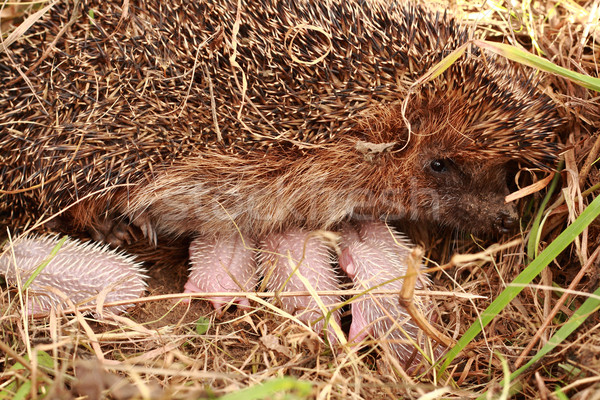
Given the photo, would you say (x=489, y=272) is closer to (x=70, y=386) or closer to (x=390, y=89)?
(x=390, y=89)

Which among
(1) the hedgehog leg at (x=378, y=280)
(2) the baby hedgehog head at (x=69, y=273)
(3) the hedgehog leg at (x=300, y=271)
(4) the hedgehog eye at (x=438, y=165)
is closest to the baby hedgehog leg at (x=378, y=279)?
(1) the hedgehog leg at (x=378, y=280)

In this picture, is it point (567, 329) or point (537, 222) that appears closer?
point (567, 329)

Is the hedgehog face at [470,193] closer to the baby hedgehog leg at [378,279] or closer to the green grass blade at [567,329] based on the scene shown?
the baby hedgehog leg at [378,279]

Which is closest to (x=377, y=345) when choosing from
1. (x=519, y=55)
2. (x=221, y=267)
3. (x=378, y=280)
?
(x=378, y=280)

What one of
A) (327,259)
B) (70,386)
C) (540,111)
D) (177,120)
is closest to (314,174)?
(327,259)

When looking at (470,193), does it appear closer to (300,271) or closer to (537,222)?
(537,222)

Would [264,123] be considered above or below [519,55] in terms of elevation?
below
